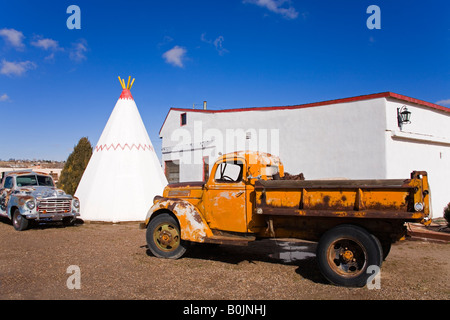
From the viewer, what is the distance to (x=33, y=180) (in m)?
11.8

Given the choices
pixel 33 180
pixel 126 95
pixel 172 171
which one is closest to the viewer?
pixel 33 180

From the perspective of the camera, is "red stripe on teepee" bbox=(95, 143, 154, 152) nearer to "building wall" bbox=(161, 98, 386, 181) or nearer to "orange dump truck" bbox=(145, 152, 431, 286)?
"building wall" bbox=(161, 98, 386, 181)

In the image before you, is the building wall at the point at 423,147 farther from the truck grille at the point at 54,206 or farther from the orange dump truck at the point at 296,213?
the truck grille at the point at 54,206

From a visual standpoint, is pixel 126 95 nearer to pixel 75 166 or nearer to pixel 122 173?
pixel 122 173

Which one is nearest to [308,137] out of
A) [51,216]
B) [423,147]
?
[423,147]

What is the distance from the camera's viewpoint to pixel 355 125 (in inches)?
433

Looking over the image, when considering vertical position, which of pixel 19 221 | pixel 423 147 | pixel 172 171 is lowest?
pixel 19 221

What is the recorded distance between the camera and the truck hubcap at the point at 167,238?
21.7 feet

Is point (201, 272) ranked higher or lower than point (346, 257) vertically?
lower

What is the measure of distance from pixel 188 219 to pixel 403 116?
8.03 metres
